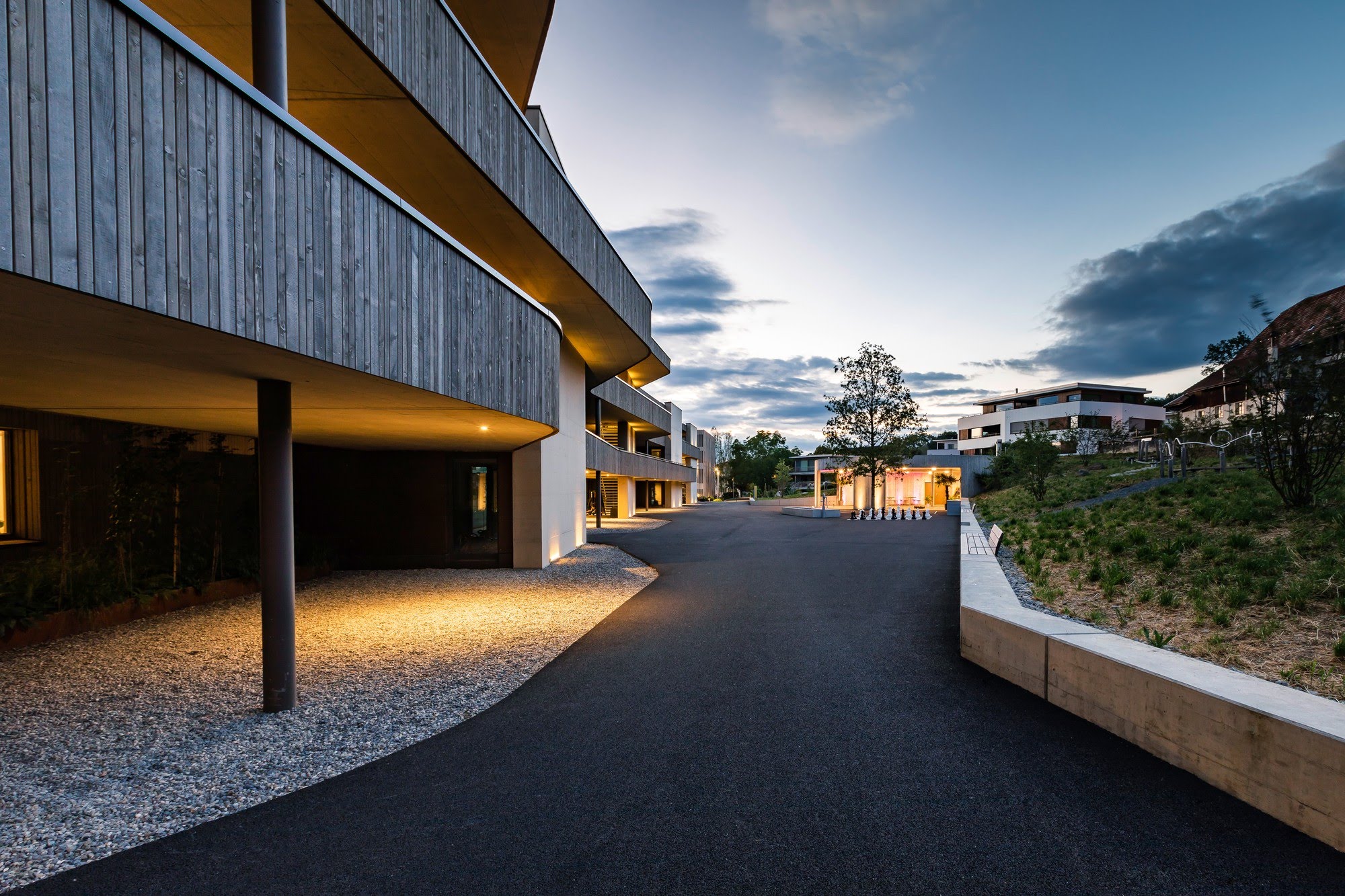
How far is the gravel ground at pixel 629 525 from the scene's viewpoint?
23.7m

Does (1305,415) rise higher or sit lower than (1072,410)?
lower

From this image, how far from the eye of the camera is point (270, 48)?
182 inches

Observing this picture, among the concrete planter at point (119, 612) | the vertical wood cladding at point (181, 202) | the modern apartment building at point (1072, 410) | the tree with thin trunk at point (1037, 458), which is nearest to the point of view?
the vertical wood cladding at point (181, 202)

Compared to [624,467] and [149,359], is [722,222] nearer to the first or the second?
[624,467]

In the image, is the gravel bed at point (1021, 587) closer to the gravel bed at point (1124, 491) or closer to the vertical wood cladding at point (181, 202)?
the gravel bed at point (1124, 491)

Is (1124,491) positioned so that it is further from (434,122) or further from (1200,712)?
(434,122)

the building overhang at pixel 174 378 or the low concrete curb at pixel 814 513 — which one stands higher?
the building overhang at pixel 174 378

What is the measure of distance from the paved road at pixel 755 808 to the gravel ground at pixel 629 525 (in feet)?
57.1

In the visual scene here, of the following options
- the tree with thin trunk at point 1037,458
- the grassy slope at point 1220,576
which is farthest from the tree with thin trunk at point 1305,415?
the tree with thin trunk at point 1037,458

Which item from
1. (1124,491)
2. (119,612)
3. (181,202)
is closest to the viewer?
(181,202)

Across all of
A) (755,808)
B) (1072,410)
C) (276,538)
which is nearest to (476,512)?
(276,538)

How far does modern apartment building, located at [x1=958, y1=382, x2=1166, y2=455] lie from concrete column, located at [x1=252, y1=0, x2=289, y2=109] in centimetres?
6129

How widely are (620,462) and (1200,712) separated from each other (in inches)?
904

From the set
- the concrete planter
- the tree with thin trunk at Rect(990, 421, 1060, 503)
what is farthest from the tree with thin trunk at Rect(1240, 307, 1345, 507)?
the concrete planter
